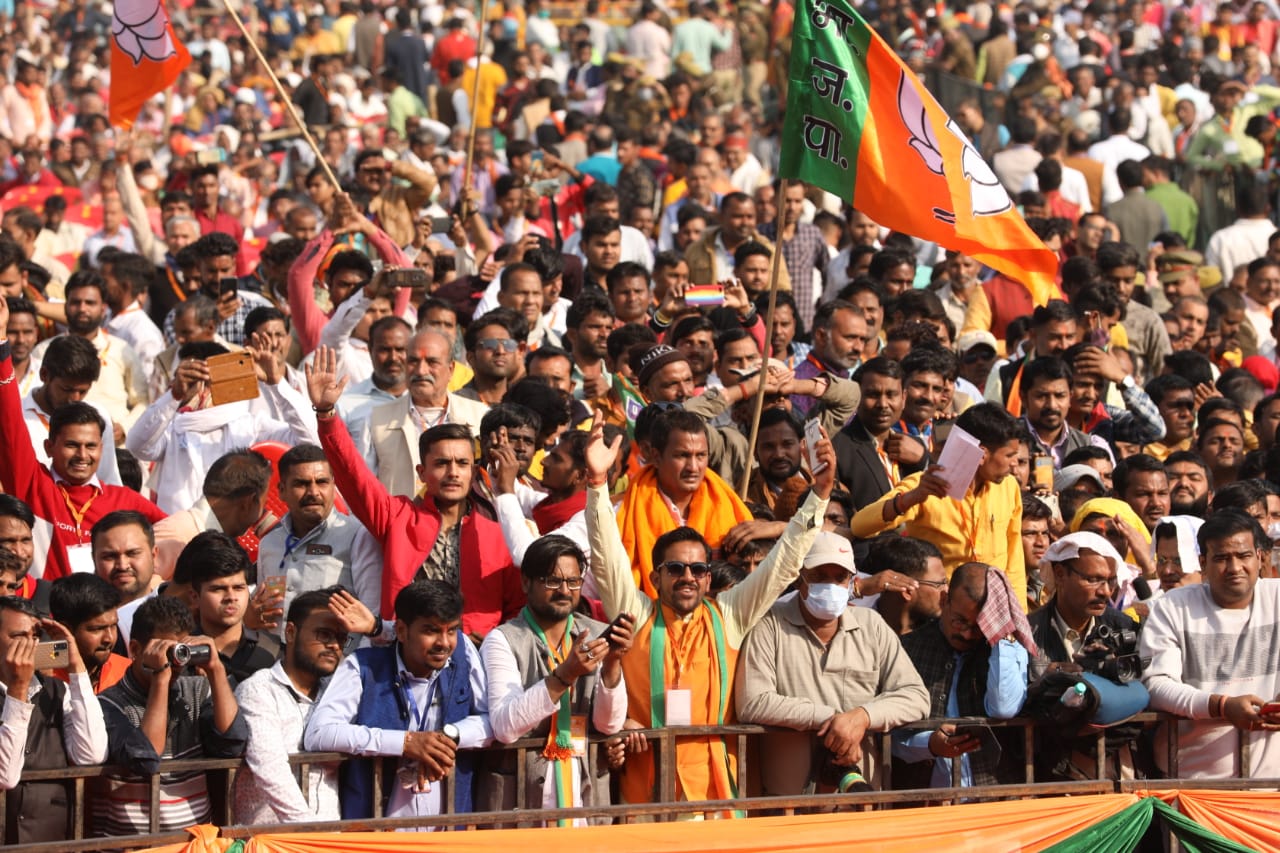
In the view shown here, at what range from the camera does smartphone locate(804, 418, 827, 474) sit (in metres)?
8.43

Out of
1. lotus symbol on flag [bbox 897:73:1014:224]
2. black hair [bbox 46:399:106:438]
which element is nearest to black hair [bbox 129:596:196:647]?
black hair [bbox 46:399:106:438]

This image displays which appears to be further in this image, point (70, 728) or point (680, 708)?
point (680, 708)

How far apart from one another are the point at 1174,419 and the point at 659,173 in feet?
23.4

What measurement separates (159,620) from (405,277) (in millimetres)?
4127

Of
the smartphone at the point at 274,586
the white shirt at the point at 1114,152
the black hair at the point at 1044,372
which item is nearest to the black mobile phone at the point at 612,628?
the smartphone at the point at 274,586

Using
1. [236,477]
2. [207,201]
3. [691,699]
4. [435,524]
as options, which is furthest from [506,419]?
[207,201]

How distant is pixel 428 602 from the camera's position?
761cm

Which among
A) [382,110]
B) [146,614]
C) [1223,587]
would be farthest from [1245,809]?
[382,110]

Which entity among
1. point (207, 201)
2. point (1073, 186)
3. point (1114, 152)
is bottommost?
point (207, 201)

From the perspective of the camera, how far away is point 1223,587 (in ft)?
27.6

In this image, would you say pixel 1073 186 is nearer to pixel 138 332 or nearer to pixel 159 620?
pixel 138 332

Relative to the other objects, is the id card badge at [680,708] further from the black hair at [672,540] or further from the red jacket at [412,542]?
the red jacket at [412,542]

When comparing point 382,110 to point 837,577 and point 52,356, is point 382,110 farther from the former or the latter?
point 837,577

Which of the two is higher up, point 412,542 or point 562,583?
point 412,542
